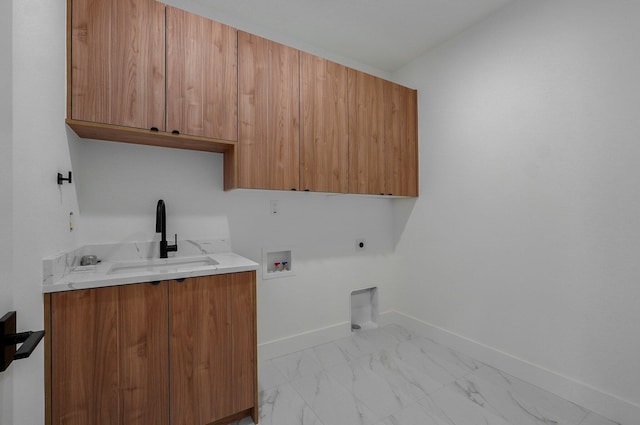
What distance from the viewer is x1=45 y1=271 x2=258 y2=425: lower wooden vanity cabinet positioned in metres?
1.17

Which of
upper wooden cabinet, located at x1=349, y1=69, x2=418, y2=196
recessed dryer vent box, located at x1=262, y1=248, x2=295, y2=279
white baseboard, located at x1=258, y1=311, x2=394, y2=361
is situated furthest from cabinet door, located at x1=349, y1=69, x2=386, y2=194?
white baseboard, located at x1=258, y1=311, x2=394, y2=361

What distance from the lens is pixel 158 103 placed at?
158 centimetres

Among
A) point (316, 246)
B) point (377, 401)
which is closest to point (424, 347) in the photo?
point (377, 401)

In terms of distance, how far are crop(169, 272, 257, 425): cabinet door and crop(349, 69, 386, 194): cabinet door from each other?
126cm

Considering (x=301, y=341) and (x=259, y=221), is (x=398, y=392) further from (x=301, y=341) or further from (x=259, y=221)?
(x=259, y=221)

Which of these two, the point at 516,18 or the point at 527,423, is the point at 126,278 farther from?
the point at 516,18

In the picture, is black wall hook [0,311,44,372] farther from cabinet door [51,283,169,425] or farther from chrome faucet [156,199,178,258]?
chrome faucet [156,199,178,258]

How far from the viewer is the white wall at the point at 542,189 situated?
1.59m

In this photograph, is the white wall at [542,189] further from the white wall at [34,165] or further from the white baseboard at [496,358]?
the white wall at [34,165]

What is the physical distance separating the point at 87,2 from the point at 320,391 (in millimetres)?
2564

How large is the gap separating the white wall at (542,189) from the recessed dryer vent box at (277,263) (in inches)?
52.6

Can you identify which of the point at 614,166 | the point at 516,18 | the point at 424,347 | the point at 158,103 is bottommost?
the point at 424,347

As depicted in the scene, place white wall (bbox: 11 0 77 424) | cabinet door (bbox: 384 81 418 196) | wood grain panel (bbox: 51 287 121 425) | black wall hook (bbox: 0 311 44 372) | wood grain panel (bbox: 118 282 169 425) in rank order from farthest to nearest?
1. cabinet door (bbox: 384 81 418 196)
2. wood grain panel (bbox: 118 282 169 425)
3. wood grain panel (bbox: 51 287 121 425)
4. white wall (bbox: 11 0 77 424)
5. black wall hook (bbox: 0 311 44 372)

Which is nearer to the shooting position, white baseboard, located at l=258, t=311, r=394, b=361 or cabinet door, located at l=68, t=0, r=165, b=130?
cabinet door, located at l=68, t=0, r=165, b=130
